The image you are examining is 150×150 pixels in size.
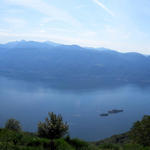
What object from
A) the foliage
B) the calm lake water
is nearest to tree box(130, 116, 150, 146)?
the foliage

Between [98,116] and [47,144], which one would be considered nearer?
[47,144]

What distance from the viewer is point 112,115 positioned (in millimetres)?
66750

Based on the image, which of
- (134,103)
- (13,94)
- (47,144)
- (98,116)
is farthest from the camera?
(13,94)

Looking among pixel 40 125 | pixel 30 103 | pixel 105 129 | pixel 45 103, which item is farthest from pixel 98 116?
pixel 40 125

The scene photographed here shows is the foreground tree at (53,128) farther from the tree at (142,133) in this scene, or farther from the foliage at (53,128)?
the tree at (142,133)

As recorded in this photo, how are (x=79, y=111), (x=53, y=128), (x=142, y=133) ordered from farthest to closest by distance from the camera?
(x=79, y=111), (x=142, y=133), (x=53, y=128)

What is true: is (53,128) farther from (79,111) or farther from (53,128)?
(79,111)

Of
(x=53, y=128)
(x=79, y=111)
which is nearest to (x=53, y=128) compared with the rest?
(x=53, y=128)

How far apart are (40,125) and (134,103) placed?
85.8 meters

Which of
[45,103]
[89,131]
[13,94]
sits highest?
[13,94]

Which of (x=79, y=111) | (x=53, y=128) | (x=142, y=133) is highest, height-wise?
(x=53, y=128)

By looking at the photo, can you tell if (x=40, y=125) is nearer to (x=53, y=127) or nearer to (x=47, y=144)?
(x=53, y=127)

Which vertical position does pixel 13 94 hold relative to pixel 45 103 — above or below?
above

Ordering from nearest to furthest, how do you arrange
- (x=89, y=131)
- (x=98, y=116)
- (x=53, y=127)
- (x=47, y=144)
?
1. (x=47, y=144)
2. (x=53, y=127)
3. (x=89, y=131)
4. (x=98, y=116)
